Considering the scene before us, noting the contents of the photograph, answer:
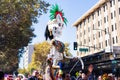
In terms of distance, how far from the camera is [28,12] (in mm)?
30109

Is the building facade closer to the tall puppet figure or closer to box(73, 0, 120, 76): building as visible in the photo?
box(73, 0, 120, 76): building

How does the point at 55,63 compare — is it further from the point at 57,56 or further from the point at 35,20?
the point at 35,20

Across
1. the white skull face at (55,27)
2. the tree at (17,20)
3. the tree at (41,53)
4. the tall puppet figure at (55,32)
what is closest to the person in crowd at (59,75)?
the tall puppet figure at (55,32)

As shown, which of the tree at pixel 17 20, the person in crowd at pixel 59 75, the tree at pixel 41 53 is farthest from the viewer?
the tree at pixel 41 53

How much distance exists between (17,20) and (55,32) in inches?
758

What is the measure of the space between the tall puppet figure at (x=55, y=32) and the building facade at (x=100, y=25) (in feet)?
133

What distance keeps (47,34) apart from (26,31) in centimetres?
2031

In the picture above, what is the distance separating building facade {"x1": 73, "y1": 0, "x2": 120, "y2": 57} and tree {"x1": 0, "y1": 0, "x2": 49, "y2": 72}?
71.4 feet

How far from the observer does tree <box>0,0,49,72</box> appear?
29.9 metres

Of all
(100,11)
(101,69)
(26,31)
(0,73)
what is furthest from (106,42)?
(0,73)

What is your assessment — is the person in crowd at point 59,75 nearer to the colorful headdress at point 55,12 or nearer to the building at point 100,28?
the colorful headdress at point 55,12

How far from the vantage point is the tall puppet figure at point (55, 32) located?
10938mm

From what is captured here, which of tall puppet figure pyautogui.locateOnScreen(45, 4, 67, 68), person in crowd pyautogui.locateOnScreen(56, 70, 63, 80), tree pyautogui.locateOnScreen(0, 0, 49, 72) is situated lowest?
person in crowd pyautogui.locateOnScreen(56, 70, 63, 80)

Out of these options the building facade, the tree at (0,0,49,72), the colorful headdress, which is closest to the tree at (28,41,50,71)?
the building facade
